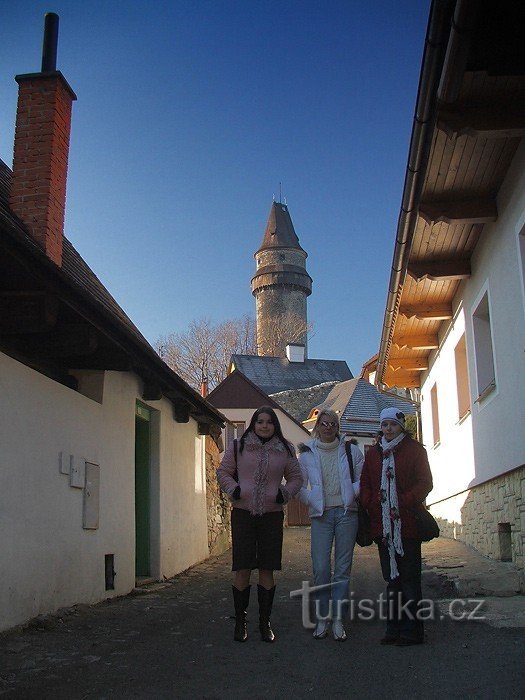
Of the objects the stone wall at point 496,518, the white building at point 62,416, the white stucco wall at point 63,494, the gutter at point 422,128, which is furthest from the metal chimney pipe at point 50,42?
the stone wall at point 496,518

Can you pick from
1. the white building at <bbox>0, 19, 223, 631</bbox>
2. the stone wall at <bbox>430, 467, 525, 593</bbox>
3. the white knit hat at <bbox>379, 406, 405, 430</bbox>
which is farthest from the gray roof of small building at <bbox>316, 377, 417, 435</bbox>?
the white knit hat at <bbox>379, 406, 405, 430</bbox>

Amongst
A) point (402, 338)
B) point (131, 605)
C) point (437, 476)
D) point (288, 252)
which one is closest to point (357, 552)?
point (437, 476)

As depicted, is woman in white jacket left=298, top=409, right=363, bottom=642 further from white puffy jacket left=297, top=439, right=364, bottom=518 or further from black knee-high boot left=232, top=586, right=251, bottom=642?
black knee-high boot left=232, top=586, right=251, bottom=642

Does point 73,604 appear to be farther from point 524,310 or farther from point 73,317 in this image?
point 524,310

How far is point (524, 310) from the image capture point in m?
7.23

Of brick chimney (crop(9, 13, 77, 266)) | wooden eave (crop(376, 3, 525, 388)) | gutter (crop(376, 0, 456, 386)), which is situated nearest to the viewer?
gutter (crop(376, 0, 456, 386))

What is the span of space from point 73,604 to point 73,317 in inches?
105

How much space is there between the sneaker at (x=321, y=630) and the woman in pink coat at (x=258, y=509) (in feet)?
1.02

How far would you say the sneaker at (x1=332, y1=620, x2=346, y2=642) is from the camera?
18.0ft

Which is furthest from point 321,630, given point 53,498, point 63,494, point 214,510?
point 214,510

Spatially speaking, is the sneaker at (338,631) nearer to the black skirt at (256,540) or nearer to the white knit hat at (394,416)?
the black skirt at (256,540)

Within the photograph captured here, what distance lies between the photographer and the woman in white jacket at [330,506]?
5828mm

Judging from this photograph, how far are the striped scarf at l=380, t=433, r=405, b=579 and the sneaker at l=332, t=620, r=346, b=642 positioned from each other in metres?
0.51

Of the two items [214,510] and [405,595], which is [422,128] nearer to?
[405,595]
